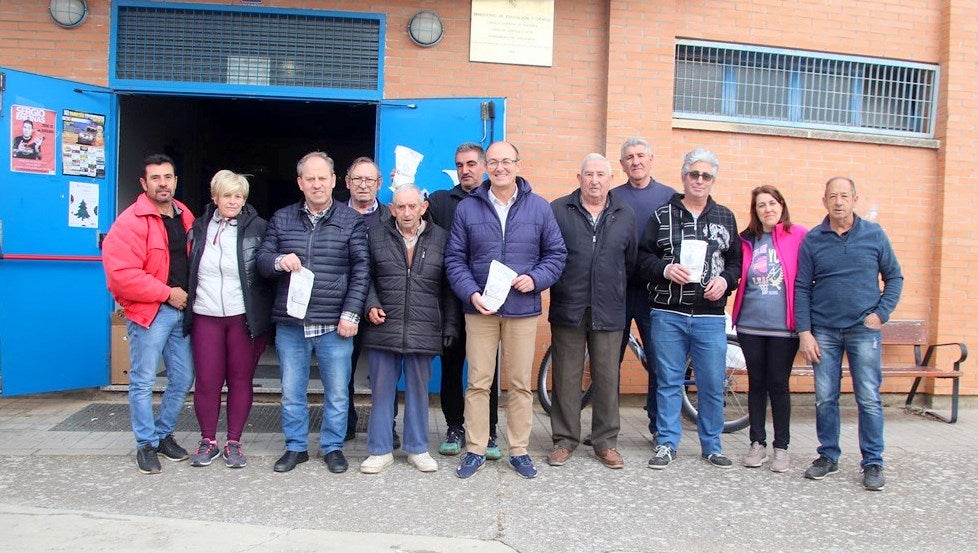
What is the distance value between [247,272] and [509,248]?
5.37 feet

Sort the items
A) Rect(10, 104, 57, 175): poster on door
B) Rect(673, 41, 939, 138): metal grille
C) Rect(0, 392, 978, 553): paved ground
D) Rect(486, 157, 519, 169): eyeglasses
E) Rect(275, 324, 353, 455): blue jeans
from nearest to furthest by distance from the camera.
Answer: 1. Rect(0, 392, 978, 553): paved ground
2. Rect(486, 157, 519, 169): eyeglasses
3. Rect(275, 324, 353, 455): blue jeans
4. Rect(10, 104, 57, 175): poster on door
5. Rect(673, 41, 939, 138): metal grille

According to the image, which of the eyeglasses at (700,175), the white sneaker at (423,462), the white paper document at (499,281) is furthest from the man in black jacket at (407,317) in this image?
the eyeglasses at (700,175)

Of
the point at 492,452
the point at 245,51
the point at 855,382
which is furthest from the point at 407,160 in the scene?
the point at 855,382

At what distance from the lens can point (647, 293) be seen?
205 inches

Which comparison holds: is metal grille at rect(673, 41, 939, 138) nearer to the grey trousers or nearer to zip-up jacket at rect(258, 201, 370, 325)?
the grey trousers

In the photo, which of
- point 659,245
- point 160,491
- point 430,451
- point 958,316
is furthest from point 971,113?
point 160,491

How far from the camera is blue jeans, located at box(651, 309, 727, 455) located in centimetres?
489

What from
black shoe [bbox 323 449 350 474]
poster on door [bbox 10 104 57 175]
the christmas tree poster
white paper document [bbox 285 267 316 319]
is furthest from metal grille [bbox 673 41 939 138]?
poster on door [bbox 10 104 57 175]

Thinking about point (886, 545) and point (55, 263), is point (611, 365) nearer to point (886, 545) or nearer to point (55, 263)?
point (886, 545)

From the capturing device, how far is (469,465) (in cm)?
461

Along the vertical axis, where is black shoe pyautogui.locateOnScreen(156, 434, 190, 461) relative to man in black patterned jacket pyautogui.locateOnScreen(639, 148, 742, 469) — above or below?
below

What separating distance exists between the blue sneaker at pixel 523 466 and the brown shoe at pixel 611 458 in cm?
51

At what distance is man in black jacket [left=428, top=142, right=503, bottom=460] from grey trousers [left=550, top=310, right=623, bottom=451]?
0.45 m

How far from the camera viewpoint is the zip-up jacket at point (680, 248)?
4836 millimetres
